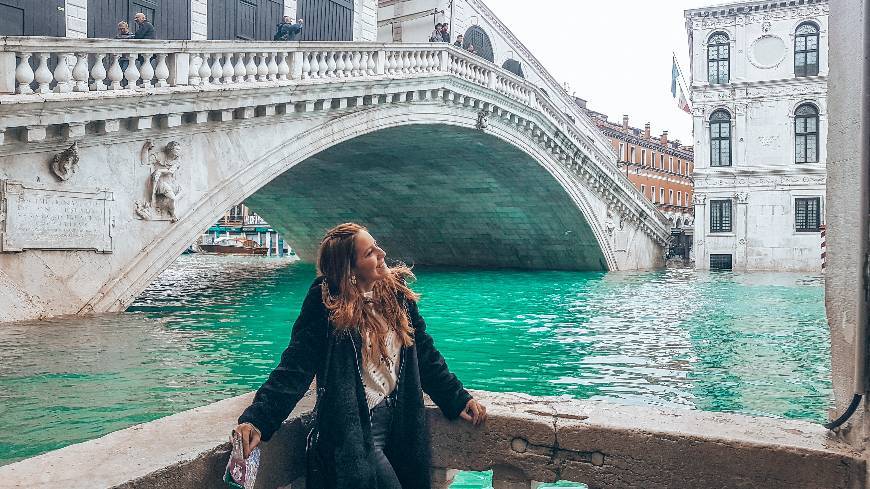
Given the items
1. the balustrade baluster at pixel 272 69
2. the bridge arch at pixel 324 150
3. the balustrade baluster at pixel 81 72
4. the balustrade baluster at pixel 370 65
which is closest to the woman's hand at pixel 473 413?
the balustrade baluster at pixel 81 72

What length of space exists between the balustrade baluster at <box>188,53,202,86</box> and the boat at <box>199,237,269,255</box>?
108 ft

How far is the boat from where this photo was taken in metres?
44.0

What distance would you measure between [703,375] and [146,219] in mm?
7718

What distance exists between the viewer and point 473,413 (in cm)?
279

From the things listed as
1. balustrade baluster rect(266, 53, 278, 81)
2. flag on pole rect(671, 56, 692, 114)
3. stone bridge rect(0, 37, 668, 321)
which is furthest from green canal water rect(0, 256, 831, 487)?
flag on pole rect(671, 56, 692, 114)

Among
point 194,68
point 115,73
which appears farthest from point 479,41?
point 115,73

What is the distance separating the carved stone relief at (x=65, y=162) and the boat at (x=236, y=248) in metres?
34.0

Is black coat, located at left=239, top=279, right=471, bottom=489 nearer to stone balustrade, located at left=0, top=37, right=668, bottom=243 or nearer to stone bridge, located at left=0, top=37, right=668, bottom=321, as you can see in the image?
stone bridge, located at left=0, top=37, right=668, bottom=321

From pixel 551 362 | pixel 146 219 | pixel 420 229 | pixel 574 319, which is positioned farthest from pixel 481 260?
pixel 551 362

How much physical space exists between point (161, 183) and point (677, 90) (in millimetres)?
25002

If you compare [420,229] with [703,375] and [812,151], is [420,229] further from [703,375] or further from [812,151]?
[703,375]

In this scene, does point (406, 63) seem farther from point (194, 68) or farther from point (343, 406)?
point (343, 406)

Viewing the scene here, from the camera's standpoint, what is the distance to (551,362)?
8.48 meters

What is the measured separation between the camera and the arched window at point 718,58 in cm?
2877
